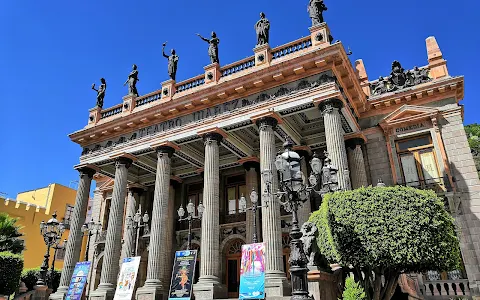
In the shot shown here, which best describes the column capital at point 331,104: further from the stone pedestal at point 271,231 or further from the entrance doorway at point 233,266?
the entrance doorway at point 233,266

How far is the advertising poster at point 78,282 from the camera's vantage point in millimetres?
16484

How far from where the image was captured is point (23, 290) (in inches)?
690

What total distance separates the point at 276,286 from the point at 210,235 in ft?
12.0

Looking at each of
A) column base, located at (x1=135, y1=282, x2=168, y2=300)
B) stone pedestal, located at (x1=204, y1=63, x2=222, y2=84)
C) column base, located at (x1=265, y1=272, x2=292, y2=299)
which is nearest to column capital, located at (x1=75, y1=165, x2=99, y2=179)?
column base, located at (x1=135, y1=282, x2=168, y2=300)

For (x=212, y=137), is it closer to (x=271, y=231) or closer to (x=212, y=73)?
(x=212, y=73)

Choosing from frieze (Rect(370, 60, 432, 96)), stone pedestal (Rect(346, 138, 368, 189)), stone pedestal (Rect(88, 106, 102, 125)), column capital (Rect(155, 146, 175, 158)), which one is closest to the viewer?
stone pedestal (Rect(346, 138, 368, 189))

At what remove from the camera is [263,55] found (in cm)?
1631

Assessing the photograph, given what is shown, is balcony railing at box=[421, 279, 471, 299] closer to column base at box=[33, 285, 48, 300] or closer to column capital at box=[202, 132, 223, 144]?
column capital at box=[202, 132, 223, 144]

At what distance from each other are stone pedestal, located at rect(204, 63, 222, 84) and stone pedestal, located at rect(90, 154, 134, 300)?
5787 millimetres

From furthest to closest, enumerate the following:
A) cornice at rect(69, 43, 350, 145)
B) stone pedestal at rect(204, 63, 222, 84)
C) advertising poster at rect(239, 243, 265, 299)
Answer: stone pedestal at rect(204, 63, 222, 84) → cornice at rect(69, 43, 350, 145) → advertising poster at rect(239, 243, 265, 299)

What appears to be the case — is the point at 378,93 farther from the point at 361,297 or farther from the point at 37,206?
the point at 37,206

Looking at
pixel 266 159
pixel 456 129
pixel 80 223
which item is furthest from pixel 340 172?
pixel 80 223

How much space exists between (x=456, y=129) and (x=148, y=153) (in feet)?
47.9

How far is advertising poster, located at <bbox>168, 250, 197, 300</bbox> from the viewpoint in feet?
45.8
